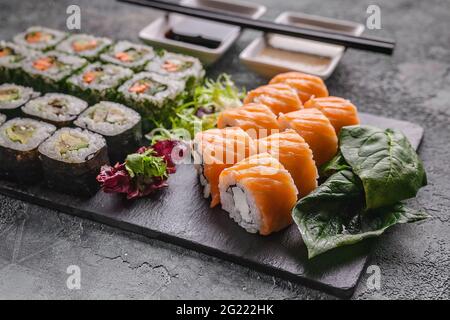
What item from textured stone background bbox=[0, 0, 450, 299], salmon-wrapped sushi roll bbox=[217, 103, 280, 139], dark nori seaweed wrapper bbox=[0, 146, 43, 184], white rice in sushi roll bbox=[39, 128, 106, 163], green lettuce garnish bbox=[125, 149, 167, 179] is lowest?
textured stone background bbox=[0, 0, 450, 299]

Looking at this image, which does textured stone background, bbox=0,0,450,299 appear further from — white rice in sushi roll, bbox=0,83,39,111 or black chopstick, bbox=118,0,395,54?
white rice in sushi roll, bbox=0,83,39,111

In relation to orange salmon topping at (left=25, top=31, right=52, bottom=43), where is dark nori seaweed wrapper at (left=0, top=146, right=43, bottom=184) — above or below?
below

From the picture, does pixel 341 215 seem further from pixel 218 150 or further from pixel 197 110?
pixel 197 110

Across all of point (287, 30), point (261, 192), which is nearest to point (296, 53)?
point (287, 30)

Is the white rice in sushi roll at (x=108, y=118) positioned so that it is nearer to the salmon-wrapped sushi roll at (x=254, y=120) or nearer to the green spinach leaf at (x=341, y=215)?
the salmon-wrapped sushi roll at (x=254, y=120)

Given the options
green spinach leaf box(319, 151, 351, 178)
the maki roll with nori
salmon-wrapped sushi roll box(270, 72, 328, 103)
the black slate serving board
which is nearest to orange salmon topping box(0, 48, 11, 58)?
the maki roll with nori

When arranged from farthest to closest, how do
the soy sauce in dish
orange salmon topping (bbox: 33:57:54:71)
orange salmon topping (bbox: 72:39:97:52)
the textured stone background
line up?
the soy sauce in dish → orange salmon topping (bbox: 72:39:97:52) → orange salmon topping (bbox: 33:57:54:71) → the textured stone background

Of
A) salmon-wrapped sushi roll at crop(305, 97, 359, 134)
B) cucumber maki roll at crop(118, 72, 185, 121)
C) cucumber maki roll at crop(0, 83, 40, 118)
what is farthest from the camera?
cucumber maki roll at crop(118, 72, 185, 121)
